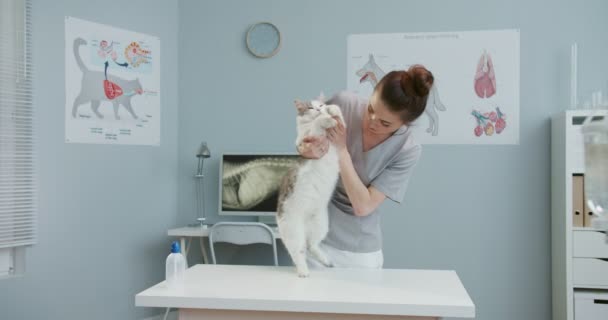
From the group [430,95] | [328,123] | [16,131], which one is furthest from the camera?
[430,95]

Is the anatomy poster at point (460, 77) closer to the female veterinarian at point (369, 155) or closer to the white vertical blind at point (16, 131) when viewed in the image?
the female veterinarian at point (369, 155)

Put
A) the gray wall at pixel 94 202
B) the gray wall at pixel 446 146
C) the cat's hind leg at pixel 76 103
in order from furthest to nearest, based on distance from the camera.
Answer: the gray wall at pixel 446 146
the cat's hind leg at pixel 76 103
the gray wall at pixel 94 202

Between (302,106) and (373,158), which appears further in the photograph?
(373,158)

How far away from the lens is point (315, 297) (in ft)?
5.01

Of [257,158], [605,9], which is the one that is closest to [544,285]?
[605,9]

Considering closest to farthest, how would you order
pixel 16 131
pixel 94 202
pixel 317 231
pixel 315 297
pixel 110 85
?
1. pixel 315 297
2. pixel 317 231
3. pixel 16 131
4. pixel 94 202
5. pixel 110 85

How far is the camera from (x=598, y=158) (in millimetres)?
1009

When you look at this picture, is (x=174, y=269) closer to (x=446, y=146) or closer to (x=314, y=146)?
(x=314, y=146)

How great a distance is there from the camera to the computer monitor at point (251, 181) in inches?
146


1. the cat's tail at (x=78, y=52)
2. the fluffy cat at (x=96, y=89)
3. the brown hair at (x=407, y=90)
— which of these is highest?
the cat's tail at (x=78, y=52)

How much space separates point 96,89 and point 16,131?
0.62 metres

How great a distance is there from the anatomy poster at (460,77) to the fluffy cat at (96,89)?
4.98ft

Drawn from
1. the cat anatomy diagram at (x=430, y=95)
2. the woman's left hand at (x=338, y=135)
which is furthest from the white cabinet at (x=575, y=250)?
the woman's left hand at (x=338, y=135)

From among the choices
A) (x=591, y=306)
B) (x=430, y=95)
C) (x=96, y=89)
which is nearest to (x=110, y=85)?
(x=96, y=89)
